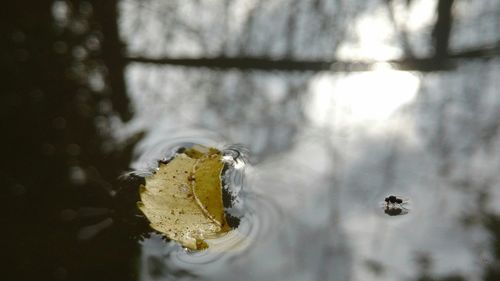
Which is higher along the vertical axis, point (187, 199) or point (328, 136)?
point (328, 136)

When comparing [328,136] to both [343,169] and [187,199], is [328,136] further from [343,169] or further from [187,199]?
[187,199]

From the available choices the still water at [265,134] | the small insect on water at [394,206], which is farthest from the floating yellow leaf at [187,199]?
the small insect on water at [394,206]

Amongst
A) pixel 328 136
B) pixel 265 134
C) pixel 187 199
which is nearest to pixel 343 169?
pixel 328 136

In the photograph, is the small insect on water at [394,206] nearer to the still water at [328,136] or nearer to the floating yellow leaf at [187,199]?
the still water at [328,136]

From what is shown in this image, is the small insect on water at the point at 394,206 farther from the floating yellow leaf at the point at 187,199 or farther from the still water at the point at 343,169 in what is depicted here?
the floating yellow leaf at the point at 187,199

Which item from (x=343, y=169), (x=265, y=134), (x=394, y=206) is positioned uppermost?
(x=265, y=134)

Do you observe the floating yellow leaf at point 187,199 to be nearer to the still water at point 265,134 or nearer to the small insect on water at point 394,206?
the still water at point 265,134
